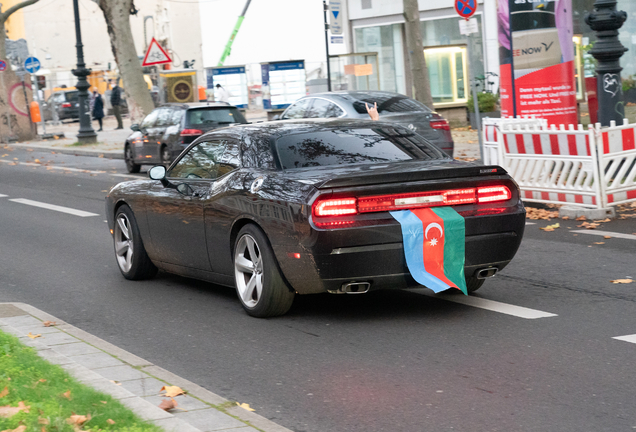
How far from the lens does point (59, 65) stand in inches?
2874

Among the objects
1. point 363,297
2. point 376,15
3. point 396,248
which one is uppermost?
point 376,15

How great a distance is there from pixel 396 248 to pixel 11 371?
255cm

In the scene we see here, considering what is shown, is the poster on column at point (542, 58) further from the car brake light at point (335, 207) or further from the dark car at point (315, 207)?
the car brake light at point (335, 207)

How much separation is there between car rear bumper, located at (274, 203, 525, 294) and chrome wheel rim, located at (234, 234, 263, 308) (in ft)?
1.07

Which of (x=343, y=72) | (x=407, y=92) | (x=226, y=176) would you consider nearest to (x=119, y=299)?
(x=226, y=176)

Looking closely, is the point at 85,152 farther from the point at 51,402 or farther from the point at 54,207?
the point at 51,402

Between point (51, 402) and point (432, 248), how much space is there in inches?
111

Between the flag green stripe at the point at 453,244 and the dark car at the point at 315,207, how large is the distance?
2.2 inches

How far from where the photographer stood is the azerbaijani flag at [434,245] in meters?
6.21

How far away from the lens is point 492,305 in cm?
694

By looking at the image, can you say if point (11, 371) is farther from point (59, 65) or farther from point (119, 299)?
point (59, 65)

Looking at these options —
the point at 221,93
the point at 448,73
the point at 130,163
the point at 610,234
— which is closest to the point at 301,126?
the point at 610,234

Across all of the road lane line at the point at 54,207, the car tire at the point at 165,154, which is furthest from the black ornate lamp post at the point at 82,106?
the road lane line at the point at 54,207

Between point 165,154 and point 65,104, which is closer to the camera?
point 165,154
